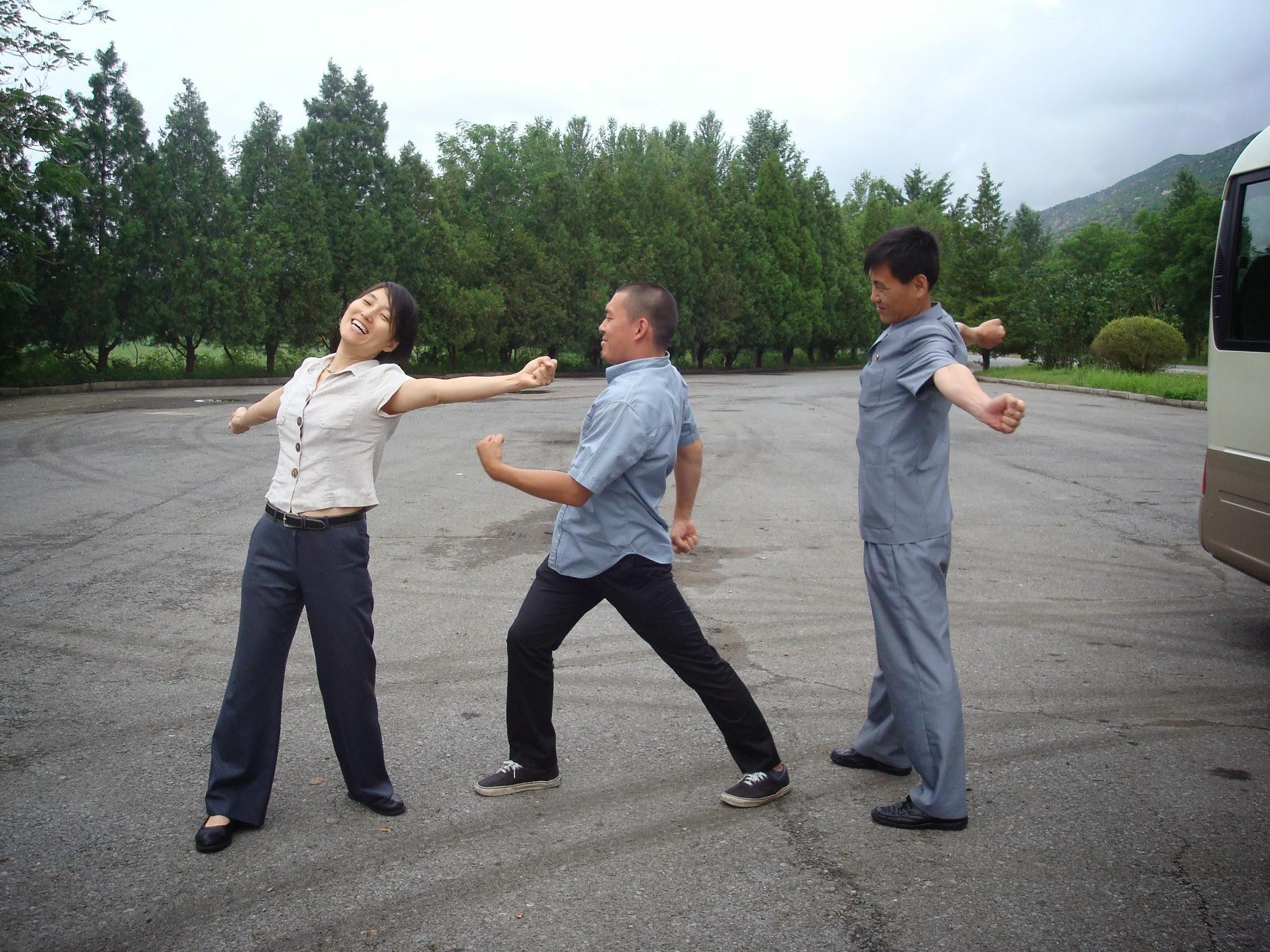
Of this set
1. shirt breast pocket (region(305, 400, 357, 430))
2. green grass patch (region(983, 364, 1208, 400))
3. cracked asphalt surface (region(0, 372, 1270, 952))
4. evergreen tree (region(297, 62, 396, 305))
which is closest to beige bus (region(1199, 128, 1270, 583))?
cracked asphalt surface (region(0, 372, 1270, 952))

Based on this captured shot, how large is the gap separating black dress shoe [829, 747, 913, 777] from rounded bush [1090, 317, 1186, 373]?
27.7 m

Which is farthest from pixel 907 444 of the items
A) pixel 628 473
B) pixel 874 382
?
pixel 628 473

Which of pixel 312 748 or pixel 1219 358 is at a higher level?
pixel 1219 358

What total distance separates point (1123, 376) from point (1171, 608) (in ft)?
75.8

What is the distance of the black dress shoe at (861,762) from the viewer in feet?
13.0

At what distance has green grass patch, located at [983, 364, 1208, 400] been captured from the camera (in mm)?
23516

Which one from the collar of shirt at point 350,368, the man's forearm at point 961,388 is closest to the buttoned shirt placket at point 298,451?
the collar of shirt at point 350,368

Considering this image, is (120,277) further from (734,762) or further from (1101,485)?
(734,762)

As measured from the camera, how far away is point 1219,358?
584 centimetres

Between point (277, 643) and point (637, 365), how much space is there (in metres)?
1.45

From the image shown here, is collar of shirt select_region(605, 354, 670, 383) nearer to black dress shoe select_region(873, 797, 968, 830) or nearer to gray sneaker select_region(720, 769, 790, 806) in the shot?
gray sneaker select_region(720, 769, 790, 806)

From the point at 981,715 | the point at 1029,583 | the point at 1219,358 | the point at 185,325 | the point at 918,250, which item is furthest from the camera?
the point at 185,325

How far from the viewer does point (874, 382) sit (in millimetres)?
3625

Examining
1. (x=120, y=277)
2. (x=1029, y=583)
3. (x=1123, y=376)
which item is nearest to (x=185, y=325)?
(x=120, y=277)
